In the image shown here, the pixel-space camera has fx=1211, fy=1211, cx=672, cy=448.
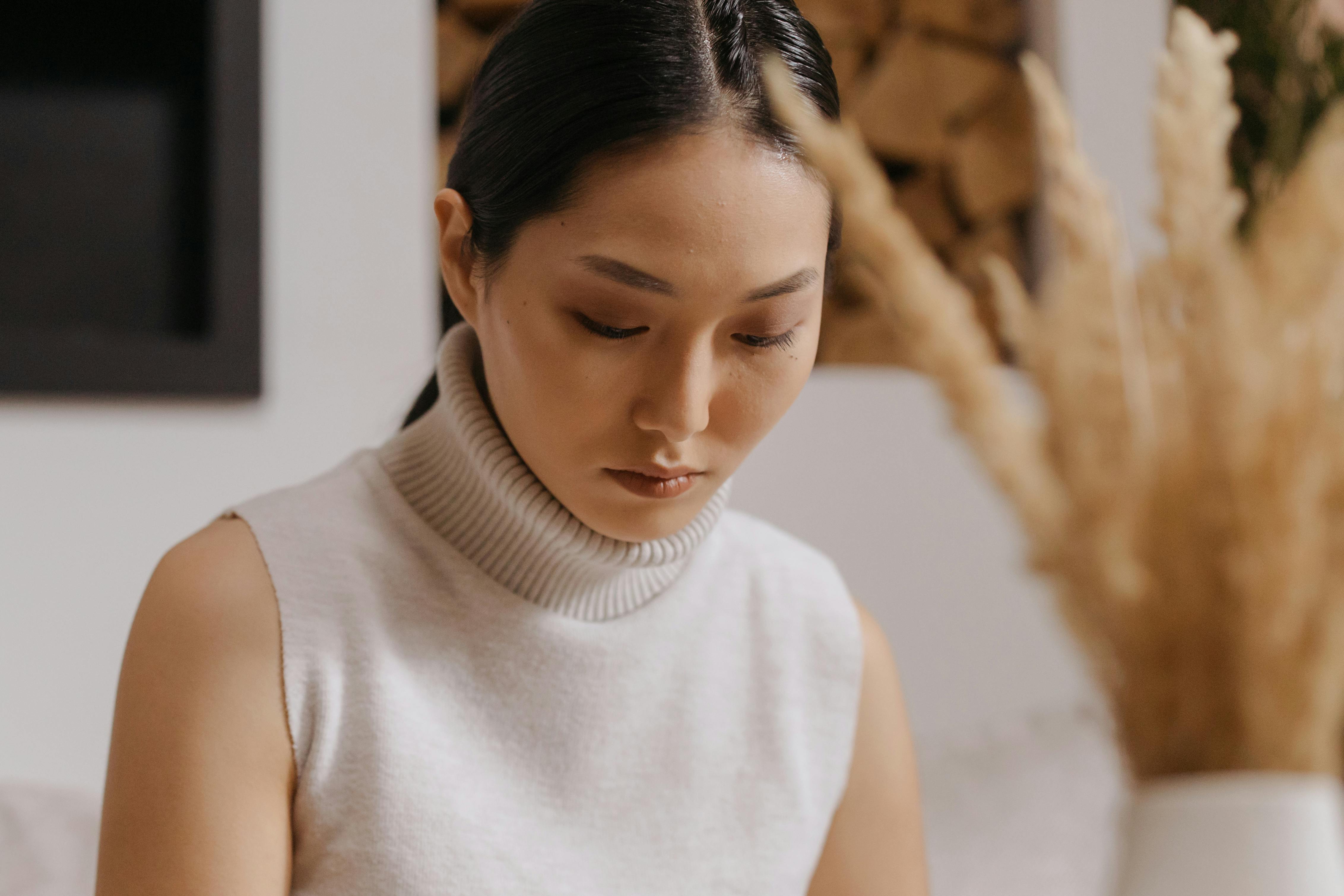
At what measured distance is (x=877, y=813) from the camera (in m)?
1.04

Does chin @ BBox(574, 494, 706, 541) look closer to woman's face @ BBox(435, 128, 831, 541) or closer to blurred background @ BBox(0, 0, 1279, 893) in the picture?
woman's face @ BBox(435, 128, 831, 541)

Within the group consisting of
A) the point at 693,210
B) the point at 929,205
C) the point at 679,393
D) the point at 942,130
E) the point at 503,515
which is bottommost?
the point at 503,515

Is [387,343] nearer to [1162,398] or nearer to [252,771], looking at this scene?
[252,771]

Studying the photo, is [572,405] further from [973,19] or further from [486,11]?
[973,19]

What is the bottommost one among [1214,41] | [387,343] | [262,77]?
[387,343]

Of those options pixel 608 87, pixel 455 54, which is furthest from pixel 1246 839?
pixel 455 54

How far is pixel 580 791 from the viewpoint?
931 mm

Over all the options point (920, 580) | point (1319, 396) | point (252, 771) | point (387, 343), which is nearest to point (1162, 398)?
point (1319, 396)

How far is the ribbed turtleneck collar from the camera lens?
883mm

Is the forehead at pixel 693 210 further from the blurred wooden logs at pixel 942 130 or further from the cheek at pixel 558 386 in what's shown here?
the blurred wooden logs at pixel 942 130

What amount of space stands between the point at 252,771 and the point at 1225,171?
0.68 m

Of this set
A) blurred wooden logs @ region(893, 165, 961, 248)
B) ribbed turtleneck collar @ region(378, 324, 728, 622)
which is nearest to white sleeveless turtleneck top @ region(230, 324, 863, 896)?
ribbed turtleneck collar @ region(378, 324, 728, 622)

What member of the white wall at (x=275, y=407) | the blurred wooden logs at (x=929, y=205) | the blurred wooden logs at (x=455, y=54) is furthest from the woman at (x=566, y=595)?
the blurred wooden logs at (x=929, y=205)

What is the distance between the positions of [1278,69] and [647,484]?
145cm
